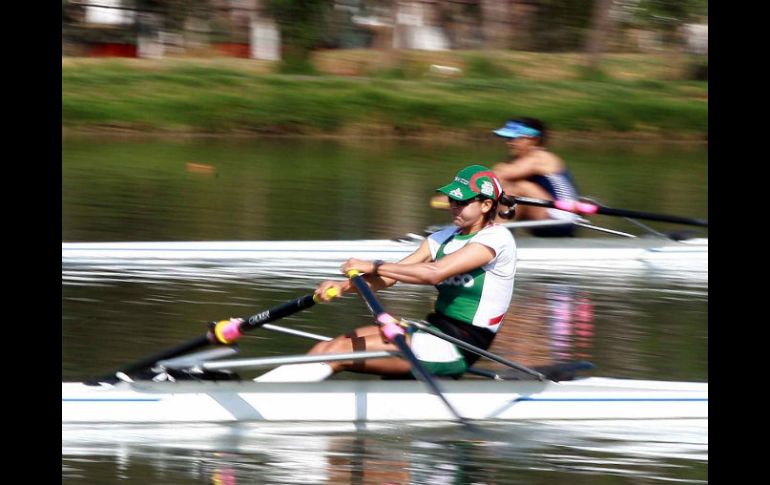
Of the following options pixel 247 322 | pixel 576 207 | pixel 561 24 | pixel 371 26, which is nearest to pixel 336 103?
pixel 371 26

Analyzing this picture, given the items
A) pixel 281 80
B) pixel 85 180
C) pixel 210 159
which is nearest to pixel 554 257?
pixel 85 180

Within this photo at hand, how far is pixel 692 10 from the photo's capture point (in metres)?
32.8

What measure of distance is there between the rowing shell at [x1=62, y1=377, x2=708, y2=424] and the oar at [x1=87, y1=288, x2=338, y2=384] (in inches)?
3.5

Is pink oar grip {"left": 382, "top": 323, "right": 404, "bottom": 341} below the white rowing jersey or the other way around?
below

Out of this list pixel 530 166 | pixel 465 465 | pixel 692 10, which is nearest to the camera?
pixel 465 465

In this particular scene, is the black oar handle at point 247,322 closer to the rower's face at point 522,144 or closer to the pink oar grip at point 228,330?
the pink oar grip at point 228,330

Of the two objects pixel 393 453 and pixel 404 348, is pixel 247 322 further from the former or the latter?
pixel 393 453

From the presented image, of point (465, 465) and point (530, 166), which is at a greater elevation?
point (530, 166)

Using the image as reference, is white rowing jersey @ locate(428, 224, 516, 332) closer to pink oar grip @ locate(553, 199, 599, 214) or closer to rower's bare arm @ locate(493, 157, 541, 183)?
pink oar grip @ locate(553, 199, 599, 214)

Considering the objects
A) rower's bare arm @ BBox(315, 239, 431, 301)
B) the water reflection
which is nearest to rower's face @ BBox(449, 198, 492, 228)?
rower's bare arm @ BBox(315, 239, 431, 301)

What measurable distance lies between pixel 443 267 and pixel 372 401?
0.77 metres

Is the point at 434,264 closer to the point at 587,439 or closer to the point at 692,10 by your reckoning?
the point at 587,439

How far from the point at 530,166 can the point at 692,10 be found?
23237 mm

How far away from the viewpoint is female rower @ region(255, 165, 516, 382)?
6.28m
